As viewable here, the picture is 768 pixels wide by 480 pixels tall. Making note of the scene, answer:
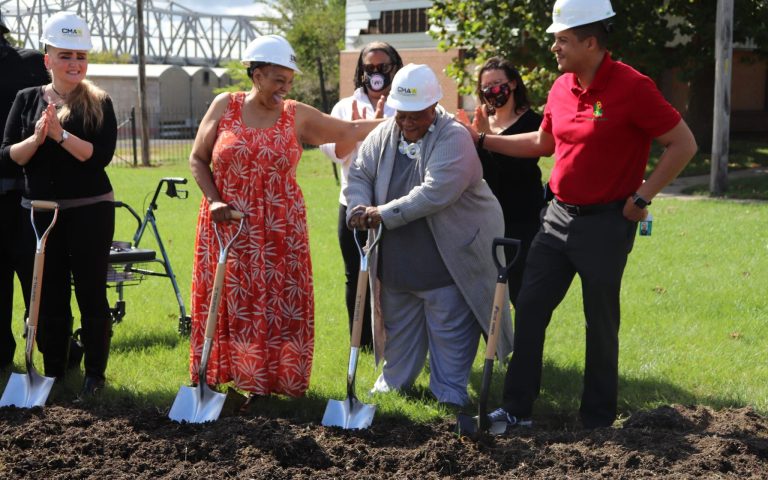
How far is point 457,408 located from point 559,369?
126cm

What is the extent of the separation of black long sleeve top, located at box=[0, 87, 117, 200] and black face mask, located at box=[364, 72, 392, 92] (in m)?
1.69

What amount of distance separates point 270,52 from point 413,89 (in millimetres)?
807

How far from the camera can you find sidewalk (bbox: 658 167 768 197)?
741 inches

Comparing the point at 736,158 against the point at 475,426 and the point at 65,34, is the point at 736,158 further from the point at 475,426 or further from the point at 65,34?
the point at 65,34

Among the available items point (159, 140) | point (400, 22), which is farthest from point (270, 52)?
point (159, 140)

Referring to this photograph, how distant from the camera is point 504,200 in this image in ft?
22.2

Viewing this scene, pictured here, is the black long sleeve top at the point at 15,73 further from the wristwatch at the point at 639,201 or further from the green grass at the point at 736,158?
the green grass at the point at 736,158

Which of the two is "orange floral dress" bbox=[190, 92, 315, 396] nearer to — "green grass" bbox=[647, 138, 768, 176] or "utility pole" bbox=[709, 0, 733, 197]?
"utility pole" bbox=[709, 0, 733, 197]

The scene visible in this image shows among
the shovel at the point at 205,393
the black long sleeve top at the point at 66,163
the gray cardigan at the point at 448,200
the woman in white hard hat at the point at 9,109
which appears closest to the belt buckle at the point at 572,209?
the gray cardigan at the point at 448,200

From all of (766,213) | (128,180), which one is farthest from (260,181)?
(128,180)

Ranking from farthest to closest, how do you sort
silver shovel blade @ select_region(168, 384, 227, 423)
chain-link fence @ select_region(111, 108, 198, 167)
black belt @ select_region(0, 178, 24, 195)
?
chain-link fence @ select_region(111, 108, 198, 167), black belt @ select_region(0, 178, 24, 195), silver shovel blade @ select_region(168, 384, 227, 423)

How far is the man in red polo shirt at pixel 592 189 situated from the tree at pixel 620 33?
15153 millimetres

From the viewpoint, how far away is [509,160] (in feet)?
22.1

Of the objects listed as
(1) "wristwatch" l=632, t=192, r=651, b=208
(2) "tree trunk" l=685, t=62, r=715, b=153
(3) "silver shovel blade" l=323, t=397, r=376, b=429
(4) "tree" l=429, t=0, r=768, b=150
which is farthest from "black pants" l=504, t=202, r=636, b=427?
(2) "tree trunk" l=685, t=62, r=715, b=153
